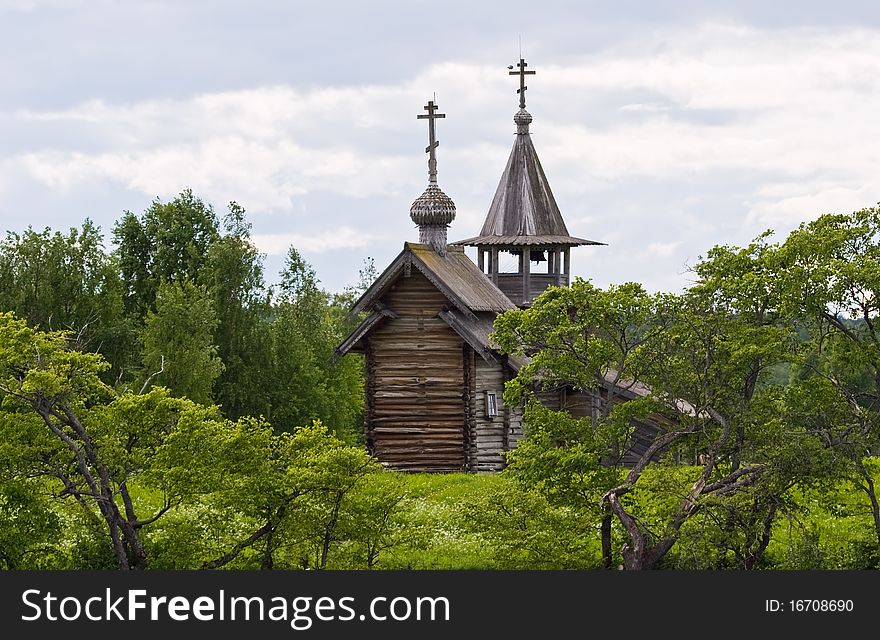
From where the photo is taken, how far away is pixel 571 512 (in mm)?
22891

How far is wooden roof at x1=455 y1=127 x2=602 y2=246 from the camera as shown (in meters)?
42.0

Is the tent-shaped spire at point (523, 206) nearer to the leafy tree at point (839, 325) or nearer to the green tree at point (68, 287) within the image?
the green tree at point (68, 287)

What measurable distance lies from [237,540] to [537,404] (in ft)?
18.8

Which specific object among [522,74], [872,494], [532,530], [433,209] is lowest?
[532,530]

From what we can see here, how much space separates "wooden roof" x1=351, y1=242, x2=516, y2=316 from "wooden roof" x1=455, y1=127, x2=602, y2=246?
334 cm

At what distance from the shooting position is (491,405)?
37.0 metres

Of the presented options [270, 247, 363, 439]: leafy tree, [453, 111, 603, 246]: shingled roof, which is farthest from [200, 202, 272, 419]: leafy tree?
[453, 111, 603, 246]: shingled roof

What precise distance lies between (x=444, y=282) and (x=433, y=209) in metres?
3.29

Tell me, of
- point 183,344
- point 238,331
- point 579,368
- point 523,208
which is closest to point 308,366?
point 238,331

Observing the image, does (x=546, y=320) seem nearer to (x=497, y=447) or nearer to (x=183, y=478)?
(x=183, y=478)

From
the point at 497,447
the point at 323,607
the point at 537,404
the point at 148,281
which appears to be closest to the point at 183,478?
the point at 323,607

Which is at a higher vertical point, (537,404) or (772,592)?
(537,404)

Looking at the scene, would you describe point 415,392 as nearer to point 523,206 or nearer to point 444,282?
point 444,282

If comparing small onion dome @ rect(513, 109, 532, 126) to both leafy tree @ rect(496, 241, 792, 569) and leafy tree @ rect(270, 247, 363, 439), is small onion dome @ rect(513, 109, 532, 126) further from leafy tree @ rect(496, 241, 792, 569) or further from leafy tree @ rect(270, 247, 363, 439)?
leafy tree @ rect(496, 241, 792, 569)
